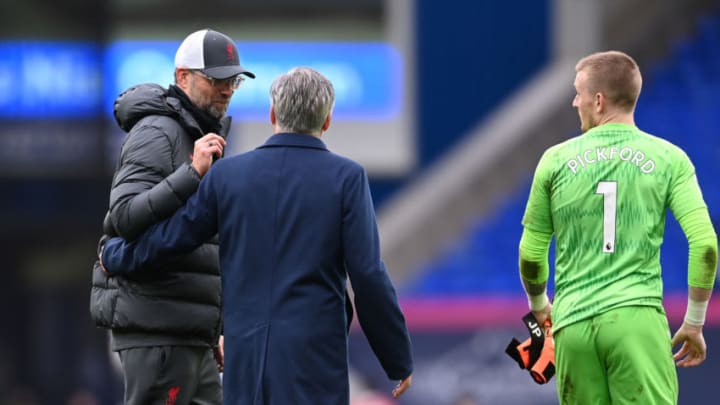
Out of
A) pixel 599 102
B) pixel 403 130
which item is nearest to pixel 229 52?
pixel 599 102

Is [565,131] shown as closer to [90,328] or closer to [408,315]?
[408,315]

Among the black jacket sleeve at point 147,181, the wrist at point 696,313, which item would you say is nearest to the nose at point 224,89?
the black jacket sleeve at point 147,181

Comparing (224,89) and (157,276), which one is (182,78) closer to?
(224,89)

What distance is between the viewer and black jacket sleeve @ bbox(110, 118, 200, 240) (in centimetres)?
601

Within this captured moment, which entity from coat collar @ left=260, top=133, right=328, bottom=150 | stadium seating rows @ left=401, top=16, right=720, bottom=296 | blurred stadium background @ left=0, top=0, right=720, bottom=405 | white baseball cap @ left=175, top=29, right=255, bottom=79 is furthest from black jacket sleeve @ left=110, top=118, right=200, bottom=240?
stadium seating rows @ left=401, top=16, right=720, bottom=296

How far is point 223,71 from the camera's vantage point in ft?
20.7

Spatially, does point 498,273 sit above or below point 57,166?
below

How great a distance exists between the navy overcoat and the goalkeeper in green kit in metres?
0.64

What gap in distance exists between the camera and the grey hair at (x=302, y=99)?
5809 mm

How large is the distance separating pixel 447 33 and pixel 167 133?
16.3 m

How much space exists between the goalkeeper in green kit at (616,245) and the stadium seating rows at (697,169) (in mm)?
Result: 10837

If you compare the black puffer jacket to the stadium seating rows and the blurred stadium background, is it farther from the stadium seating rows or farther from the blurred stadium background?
the stadium seating rows

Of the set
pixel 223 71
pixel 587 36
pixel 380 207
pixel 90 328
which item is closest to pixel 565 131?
pixel 587 36

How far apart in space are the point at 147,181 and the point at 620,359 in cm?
181
